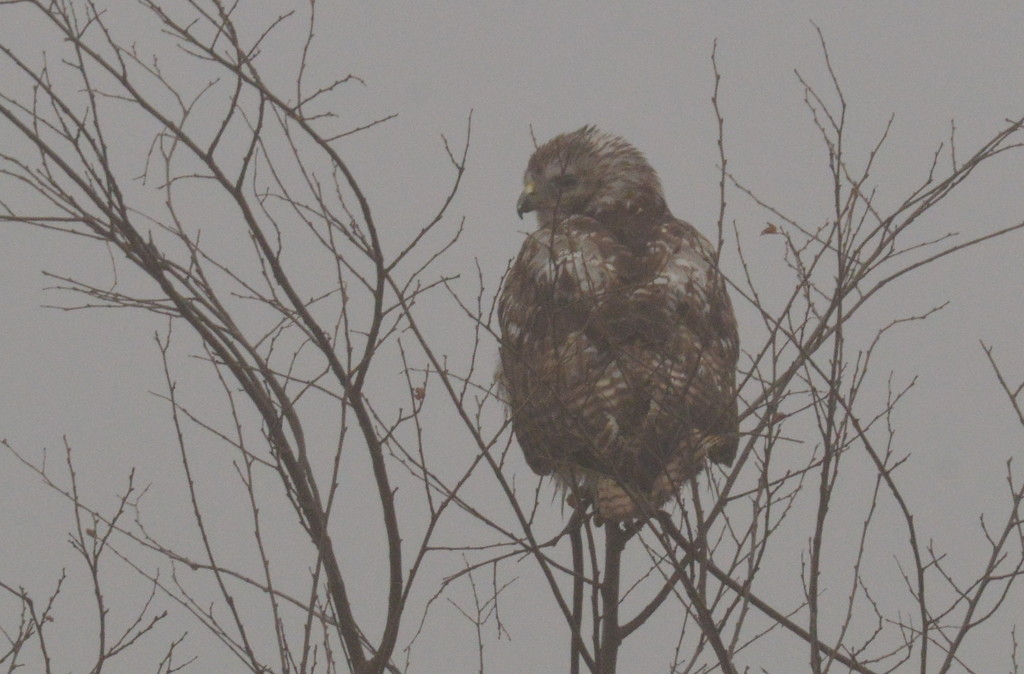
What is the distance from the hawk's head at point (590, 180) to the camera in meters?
7.12

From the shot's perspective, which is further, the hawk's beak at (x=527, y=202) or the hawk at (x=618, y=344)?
the hawk's beak at (x=527, y=202)

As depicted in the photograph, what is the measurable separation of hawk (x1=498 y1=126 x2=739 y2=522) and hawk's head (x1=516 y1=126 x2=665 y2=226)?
0.6 inches

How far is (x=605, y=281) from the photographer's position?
5.67 metres

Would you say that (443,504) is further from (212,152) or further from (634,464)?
(634,464)

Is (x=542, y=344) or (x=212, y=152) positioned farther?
(x=542, y=344)

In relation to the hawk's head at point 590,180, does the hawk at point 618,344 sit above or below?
below

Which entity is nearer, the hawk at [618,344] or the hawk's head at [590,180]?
the hawk at [618,344]

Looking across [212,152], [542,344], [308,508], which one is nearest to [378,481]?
[308,508]

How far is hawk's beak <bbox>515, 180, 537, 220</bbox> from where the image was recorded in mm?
7039

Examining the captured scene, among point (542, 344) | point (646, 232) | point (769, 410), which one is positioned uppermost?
point (646, 232)

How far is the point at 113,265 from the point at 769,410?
224 centimetres

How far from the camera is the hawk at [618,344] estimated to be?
15.4 feet

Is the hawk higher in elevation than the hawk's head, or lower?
lower

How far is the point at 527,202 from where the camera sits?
7.04 m
